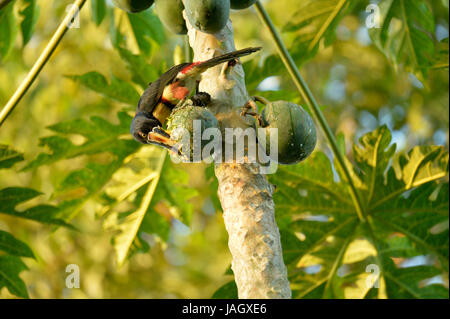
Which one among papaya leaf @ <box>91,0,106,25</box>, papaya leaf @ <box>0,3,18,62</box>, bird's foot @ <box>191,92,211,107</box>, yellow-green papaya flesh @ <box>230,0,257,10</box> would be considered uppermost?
papaya leaf @ <box>91,0,106,25</box>

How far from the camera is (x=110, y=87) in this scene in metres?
3.19

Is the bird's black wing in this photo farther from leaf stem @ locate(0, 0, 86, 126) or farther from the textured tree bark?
leaf stem @ locate(0, 0, 86, 126)

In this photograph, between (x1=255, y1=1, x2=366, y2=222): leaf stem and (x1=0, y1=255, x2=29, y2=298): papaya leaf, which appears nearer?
(x1=255, y1=1, x2=366, y2=222): leaf stem

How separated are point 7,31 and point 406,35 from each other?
93.1 inches

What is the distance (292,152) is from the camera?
2.08m

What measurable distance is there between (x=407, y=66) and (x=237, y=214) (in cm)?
202

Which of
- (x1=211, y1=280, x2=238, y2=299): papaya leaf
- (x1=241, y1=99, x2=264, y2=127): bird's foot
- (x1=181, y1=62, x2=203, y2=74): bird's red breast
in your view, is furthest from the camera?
(x1=211, y1=280, x2=238, y2=299): papaya leaf

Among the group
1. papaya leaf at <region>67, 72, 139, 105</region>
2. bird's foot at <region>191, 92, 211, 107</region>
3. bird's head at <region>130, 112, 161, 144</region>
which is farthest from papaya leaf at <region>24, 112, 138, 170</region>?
bird's foot at <region>191, 92, 211, 107</region>

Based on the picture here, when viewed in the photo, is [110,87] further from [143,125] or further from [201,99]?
[201,99]

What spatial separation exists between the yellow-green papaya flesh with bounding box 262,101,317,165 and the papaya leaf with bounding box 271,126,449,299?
3.23ft

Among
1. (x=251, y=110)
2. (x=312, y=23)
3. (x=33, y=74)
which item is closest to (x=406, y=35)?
(x=312, y=23)

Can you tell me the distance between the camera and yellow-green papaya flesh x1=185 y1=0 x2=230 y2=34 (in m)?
2.06

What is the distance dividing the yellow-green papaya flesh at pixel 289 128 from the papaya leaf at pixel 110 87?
135 cm

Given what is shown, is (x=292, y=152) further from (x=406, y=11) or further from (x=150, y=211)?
(x=406, y=11)
